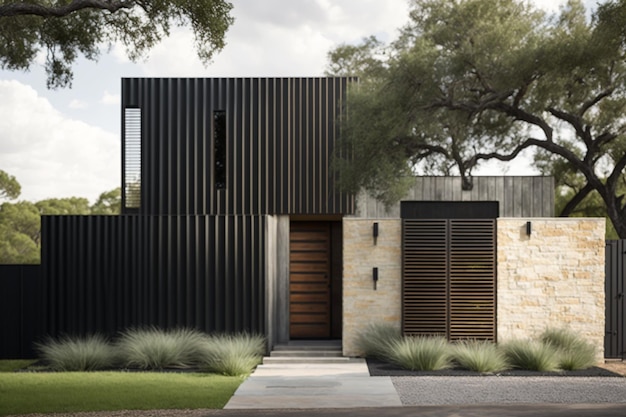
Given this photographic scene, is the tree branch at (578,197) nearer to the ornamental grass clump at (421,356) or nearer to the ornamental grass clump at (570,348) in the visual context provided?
the ornamental grass clump at (570,348)

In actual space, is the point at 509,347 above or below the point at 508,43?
below

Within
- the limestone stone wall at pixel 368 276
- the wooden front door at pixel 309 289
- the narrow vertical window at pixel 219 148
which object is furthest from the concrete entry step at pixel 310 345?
the narrow vertical window at pixel 219 148

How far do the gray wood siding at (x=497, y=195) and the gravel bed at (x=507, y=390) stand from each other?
991 cm

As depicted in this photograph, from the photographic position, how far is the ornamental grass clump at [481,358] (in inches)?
472

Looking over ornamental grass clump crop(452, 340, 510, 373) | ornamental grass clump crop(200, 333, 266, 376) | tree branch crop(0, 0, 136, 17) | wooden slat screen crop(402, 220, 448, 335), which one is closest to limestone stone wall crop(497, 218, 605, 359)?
ornamental grass clump crop(452, 340, 510, 373)

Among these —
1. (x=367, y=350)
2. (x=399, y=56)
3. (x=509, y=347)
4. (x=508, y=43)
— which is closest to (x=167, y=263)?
(x=367, y=350)

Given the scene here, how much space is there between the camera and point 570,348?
1288cm

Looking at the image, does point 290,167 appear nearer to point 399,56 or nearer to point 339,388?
point 399,56

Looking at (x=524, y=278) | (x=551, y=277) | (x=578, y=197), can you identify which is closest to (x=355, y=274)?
(x=524, y=278)

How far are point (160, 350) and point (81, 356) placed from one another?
1294mm

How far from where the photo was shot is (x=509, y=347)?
12.8 m

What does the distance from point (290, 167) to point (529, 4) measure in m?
8.04

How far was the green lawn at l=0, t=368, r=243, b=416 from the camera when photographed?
363 inches

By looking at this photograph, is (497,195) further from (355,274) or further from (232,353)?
(232,353)
